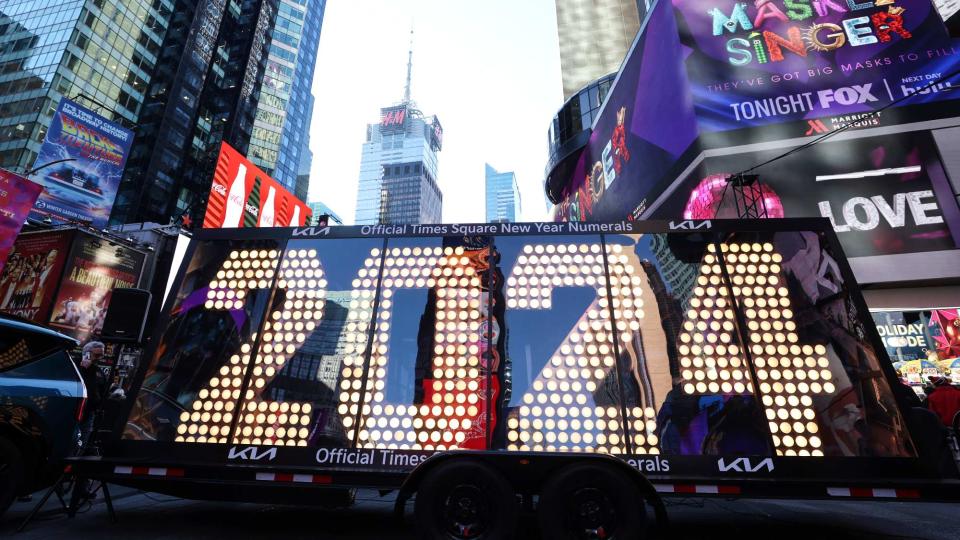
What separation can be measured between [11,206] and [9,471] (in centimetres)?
1601

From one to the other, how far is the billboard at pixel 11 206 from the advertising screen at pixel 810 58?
2596 cm

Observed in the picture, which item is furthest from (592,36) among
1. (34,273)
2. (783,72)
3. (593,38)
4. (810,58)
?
(34,273)

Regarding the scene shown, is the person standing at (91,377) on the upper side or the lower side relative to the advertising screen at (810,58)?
lower

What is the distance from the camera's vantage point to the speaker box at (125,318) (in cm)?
542

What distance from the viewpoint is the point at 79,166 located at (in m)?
19.1

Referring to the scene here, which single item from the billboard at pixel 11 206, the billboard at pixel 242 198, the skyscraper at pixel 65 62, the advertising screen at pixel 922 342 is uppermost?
the skyscraper at pixel 65 62

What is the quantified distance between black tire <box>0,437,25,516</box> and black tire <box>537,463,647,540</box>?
594 cm

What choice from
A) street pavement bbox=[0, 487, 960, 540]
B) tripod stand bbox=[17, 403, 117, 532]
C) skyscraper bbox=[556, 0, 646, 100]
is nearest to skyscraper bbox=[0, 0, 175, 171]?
tripod stand bbox=[17, 403, 117, 532]

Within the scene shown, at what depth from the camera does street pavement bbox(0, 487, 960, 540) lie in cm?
438

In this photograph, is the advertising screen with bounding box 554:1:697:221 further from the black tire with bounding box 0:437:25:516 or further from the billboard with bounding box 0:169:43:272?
the billboard with bounding box 0:169:43:272

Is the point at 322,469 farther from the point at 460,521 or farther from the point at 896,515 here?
the point at 896,515

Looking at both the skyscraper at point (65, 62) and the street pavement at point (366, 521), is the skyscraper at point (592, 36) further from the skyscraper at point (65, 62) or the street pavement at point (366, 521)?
the street pavement at point (366, 521)

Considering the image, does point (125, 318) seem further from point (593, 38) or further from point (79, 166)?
point (593, 38)

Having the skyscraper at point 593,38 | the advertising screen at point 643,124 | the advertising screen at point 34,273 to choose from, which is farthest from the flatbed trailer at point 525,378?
the skyscraper at point 593,38
